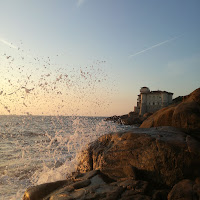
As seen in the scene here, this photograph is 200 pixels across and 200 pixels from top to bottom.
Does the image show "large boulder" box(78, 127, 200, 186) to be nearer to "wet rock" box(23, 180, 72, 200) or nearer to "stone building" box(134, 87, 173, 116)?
"wet rock" box(23, 180, 72, 200)

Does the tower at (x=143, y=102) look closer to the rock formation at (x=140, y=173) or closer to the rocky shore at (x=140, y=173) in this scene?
the rocky shore at (x=140, y=173)

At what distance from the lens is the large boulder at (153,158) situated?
3885mm

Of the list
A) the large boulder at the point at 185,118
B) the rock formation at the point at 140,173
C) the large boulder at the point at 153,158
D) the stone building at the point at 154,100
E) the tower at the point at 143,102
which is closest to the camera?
the rock formation at the point at 140,173

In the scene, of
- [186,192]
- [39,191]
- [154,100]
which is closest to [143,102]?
[154,100]

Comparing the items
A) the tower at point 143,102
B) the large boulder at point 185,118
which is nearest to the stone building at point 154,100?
the tower at point 143,102

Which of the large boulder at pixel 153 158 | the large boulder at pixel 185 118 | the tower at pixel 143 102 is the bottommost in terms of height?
the large boulder at pixel 153 158

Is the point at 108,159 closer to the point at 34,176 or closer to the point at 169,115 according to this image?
the point at 169,115

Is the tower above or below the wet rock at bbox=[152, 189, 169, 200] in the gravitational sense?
above

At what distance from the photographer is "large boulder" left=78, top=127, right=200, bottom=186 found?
388 cm

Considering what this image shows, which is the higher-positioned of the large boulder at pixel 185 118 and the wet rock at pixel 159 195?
the large boulder at pixel 185 118

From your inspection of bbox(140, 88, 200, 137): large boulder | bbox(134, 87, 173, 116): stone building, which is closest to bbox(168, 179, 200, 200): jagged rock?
bbox(140, 88, 200, 137): large boulder

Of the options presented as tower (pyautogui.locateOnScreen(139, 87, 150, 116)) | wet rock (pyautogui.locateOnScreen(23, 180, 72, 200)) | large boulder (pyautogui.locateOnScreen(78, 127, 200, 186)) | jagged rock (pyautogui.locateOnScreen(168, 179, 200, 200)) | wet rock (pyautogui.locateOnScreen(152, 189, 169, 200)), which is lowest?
wet rock (pyautogui.locateOnScreen(23, 180, 72, 200))

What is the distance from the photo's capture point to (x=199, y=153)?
12.8 feet

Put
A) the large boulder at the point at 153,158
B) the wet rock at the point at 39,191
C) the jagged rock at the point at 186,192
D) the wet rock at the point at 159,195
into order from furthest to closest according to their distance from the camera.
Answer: the wet rock at the point at 39,191 < the large boulder at the point at 153,158 < the wet rock at the point at 159,195 < the jagged rock at the point at 186,192
